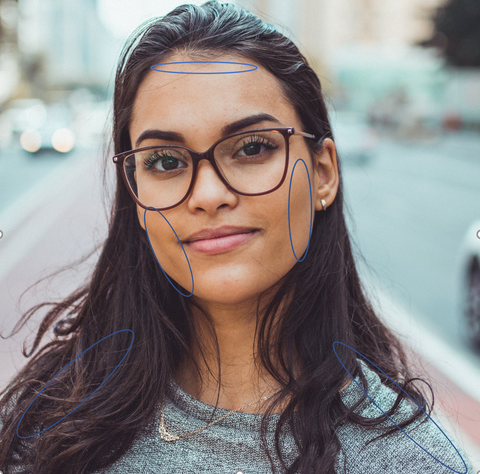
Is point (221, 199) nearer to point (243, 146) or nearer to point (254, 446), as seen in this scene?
point (243, 146)

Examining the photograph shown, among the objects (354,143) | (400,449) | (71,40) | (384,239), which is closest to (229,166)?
(400,449)

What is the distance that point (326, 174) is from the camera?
63.1 inches

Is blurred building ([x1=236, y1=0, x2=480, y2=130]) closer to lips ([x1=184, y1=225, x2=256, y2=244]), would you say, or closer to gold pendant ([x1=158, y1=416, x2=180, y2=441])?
lips ([x1=184, y1=225, x2=256, y2=244])

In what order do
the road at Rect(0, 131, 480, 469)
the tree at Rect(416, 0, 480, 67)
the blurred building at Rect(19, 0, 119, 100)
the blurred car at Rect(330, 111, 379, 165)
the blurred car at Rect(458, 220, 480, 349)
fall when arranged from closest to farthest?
the road at Rect(0, 131, 480, 469) → the blurred car at Rect(458, 220, 480, 349) → the blurred car at Rect(330, 111, 379, 165) → the tree at Rect(416, 0, 480, 67) → the blurred building at Rect(19, 0, 119, 100)

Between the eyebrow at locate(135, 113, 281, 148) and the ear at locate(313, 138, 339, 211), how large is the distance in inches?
8.2

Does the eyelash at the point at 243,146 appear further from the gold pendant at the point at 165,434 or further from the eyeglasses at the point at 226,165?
the gold pendant at the point at 165,434

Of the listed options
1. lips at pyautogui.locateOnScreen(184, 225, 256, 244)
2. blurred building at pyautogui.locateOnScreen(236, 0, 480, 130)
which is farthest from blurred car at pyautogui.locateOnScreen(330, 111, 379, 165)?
lips at pyautogui.locateOnScreen(184, 225, 256, 244)

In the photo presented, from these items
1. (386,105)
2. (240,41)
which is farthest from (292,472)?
(386,105)

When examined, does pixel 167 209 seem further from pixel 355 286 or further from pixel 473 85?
pixel 473 85

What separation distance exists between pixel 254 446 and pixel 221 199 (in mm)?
642

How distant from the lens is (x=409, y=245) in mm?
9500

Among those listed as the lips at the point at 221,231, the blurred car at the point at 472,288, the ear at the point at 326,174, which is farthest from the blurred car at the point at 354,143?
the lips at the point at 221,231

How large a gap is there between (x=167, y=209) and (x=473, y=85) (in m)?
35.1

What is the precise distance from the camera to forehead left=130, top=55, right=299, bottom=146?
4.43 ft
